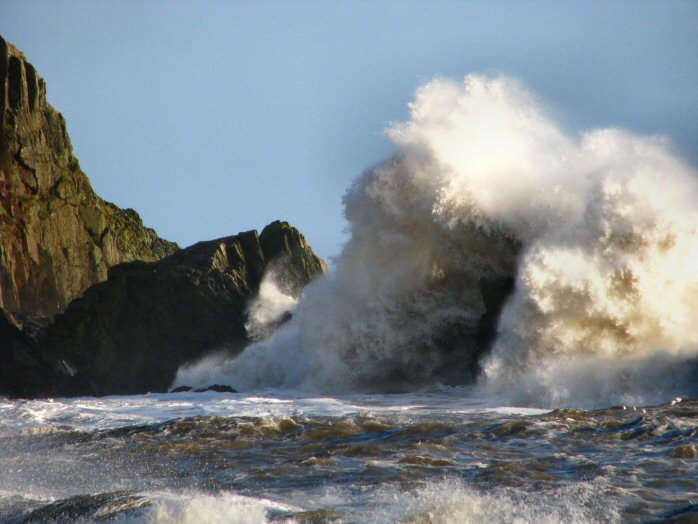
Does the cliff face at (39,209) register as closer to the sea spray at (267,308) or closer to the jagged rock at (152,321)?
the jagged rock at (152,321)

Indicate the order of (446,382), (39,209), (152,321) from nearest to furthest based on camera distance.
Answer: (446,382)
(152,321)
(39,209)

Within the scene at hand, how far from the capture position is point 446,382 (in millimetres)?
18469

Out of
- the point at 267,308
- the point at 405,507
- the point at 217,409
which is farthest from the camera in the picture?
the point at 267,308

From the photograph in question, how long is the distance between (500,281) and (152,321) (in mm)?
12595

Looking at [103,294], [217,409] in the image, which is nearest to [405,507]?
[217,409]

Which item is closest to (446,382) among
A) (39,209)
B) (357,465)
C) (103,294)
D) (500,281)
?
Answer: (500,281)

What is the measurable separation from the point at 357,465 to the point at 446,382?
9.91 metres

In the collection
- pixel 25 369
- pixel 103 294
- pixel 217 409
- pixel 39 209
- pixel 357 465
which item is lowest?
pixel 357 465

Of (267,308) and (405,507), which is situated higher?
(267,308)

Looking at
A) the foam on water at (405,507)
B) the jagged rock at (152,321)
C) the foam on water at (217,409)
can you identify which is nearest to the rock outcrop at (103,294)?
the jagged rock at (152,321)

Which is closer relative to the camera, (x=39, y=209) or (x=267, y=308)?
(x=267, y=308)

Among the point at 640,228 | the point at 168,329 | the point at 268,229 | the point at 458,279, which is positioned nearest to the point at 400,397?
the point at 458,279

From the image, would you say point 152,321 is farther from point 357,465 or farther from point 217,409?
point 357,465

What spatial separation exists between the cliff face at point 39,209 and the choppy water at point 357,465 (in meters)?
22.8
